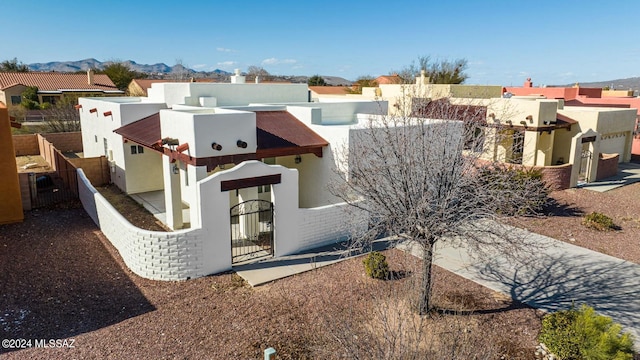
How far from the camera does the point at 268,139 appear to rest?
16125 millimetres

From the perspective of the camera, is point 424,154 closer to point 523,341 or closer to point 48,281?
point 523,341

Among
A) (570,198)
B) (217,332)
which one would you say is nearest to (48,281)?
(217,332)

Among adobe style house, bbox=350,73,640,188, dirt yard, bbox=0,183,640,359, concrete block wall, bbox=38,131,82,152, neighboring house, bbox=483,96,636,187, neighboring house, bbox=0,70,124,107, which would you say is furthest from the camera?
neighboring house, bbox=0,70,124,107

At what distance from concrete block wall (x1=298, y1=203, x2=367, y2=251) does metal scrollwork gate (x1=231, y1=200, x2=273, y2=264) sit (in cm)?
107

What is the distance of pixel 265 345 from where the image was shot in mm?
8781

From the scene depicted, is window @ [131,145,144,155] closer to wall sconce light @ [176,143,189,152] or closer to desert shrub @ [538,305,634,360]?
wall sconce light @ [176,143,189,152]

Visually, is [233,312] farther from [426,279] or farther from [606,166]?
[606,166]

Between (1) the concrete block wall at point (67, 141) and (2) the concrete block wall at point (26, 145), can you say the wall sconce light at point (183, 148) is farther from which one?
(2) the concrete block wall at point (26, 145)

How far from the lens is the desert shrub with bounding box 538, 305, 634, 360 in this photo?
761cm

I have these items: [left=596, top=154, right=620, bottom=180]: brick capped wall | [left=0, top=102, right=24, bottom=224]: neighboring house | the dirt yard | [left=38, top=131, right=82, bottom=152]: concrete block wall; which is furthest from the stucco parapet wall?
[left=38, top=131, right=82, bottom=152]: concrete block wall

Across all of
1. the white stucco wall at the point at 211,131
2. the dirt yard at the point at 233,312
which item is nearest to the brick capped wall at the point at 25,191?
the dirt yard at the point at 233,312

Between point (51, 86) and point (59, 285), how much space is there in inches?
2276

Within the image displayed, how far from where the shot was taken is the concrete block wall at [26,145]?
103 feet

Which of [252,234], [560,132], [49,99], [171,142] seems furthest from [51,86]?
[560,132]
